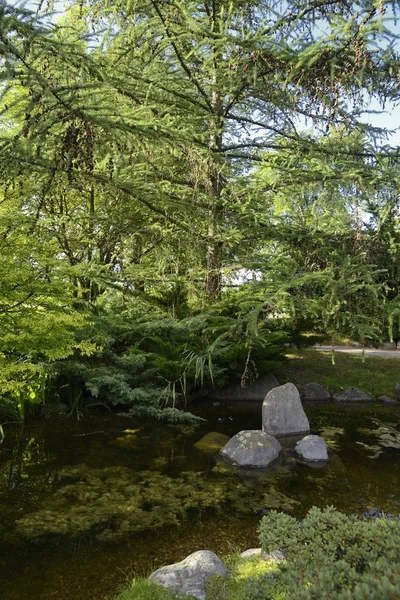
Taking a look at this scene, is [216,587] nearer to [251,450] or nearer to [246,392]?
[251,450]

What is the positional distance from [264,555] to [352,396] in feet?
30.7

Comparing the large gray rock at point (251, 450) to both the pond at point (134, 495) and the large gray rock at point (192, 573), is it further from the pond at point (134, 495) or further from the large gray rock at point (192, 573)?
the large gray rock at point (192, 573)

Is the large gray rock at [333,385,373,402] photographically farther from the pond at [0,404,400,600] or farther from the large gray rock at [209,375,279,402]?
the pond at [0,404,400,600]

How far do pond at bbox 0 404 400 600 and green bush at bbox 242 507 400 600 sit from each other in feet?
6.68

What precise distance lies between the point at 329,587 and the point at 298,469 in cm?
588

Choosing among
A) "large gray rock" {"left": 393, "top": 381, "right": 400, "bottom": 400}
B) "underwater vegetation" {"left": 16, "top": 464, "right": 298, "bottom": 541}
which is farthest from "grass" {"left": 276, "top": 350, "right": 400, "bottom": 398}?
"underwater vegetation" {"left": 16, "top": 464, "right": 298, "bottom": 541}

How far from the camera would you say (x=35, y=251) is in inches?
260

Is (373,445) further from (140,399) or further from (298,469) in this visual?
(140,399)

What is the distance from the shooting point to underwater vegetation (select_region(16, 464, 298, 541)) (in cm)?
558

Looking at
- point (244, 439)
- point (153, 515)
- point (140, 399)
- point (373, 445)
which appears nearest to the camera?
point (153, 515)

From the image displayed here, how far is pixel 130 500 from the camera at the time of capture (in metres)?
6.31

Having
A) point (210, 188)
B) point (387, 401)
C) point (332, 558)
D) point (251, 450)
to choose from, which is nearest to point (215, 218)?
point (210, 188)

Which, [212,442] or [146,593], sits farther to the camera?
[212,442]

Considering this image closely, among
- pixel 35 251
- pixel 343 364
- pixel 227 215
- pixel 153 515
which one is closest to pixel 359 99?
pixel 227 215
